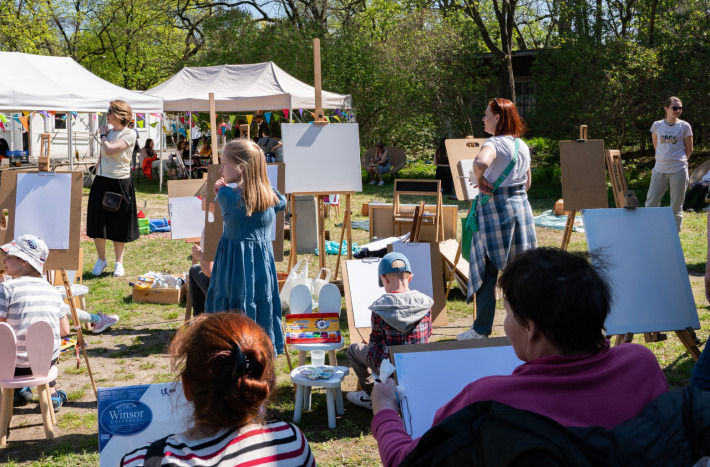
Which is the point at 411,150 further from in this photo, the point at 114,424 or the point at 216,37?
the point at 114,424

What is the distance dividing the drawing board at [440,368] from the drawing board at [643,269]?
190 cm

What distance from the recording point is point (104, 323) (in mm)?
5754

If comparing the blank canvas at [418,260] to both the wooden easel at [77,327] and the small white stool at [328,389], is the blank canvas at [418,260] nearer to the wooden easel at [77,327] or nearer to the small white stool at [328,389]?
the small white stool at [328,389]

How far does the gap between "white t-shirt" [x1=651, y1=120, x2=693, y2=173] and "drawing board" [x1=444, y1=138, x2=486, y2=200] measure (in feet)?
9.66

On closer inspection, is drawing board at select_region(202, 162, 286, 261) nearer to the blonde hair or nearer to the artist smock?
the blonde hair

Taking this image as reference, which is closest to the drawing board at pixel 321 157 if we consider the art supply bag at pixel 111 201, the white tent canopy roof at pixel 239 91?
the art supply bag at pixel 111 201

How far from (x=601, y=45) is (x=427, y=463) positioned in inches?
591

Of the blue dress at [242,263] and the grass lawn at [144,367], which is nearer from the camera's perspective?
the grass lawn at [144,367]

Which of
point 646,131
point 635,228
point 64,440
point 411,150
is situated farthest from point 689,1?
point 64,440

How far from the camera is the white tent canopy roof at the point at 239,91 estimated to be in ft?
41.6

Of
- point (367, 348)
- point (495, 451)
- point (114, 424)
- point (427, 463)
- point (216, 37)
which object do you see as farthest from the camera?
point (216, 37)

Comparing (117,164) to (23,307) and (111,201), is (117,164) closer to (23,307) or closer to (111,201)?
(111,201)

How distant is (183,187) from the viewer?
6.47m

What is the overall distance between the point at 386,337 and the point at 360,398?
0.59 m
